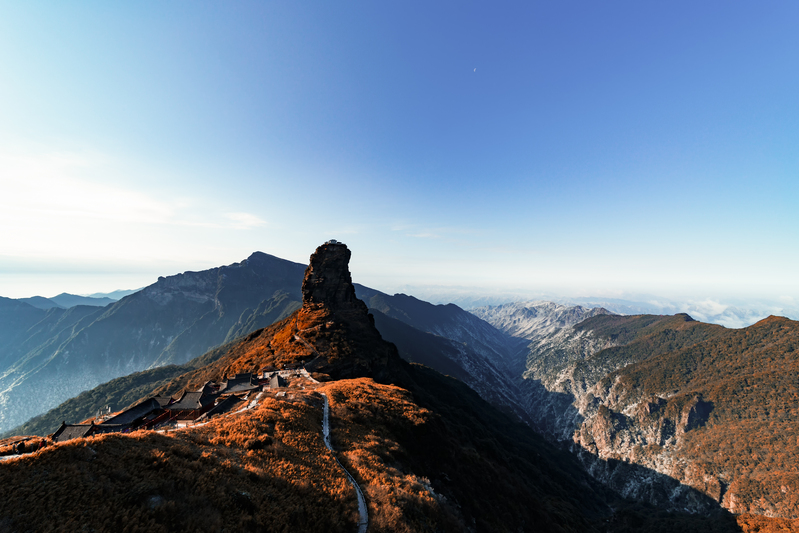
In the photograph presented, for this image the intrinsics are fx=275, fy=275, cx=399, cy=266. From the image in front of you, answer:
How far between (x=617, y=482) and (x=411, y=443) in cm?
19287

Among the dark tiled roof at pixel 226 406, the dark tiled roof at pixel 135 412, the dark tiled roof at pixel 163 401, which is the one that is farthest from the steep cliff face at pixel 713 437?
the dark tiled roof at pixel 135 412

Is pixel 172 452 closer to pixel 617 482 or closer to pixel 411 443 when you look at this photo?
pixel 411 443

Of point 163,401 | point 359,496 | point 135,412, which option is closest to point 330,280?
point 163,401

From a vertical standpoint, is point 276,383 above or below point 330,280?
below

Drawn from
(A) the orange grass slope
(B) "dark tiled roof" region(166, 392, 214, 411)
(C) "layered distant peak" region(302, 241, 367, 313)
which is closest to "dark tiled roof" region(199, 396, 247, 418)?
(B) "dark tiled roof" region(166, 392, 214, 411)

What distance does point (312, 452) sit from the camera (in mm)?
22359

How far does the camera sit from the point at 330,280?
340 feet

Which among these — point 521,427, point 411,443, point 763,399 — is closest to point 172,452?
point 411,443

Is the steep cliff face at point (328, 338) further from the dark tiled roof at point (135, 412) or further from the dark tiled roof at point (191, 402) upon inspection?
the dark tiled roof at point (135, 412)

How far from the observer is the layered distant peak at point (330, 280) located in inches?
4040

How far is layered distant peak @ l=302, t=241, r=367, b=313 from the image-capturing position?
102625 millimetres

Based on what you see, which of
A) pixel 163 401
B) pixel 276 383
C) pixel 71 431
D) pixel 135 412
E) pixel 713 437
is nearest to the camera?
pixel 71 431

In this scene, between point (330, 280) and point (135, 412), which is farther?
point (330, 280)

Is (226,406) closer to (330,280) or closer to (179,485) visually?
(179,485)
